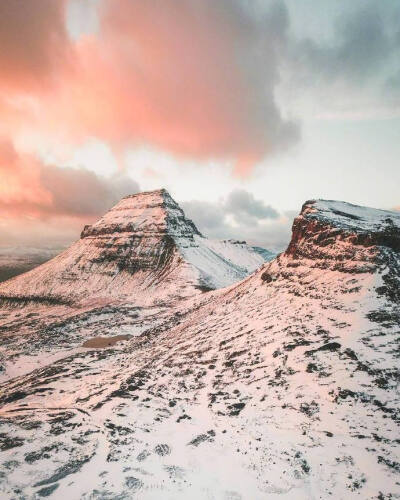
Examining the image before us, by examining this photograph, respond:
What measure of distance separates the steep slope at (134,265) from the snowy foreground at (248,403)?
160 feet

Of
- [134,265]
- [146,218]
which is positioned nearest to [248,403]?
[134,265]

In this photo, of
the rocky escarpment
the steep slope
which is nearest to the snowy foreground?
the rocky escarpment

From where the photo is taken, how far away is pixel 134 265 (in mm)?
111438

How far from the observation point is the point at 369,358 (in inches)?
604

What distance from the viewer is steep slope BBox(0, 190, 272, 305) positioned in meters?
93.1

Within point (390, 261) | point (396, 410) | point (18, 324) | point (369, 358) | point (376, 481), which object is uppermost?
point (390, 261)

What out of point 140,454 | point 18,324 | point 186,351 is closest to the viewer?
point 140,454

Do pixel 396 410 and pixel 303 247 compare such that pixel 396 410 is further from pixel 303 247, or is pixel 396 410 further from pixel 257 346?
pixel 303 247

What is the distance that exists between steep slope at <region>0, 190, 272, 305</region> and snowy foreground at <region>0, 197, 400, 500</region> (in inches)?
1921

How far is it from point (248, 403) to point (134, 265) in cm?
10083

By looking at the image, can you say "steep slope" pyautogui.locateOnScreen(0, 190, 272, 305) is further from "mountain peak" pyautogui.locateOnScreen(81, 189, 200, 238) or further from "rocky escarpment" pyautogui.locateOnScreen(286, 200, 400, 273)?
"rocky escarpment" pyautogui.locateOnScreen(286, 200, 400, 273)

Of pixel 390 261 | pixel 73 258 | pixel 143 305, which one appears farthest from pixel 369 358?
pixel 73 258

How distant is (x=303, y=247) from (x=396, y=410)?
24014 millimetres

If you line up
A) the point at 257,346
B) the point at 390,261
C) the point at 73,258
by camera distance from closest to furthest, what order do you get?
the point at 257,346, the point at 390,261, the point at 73,258
